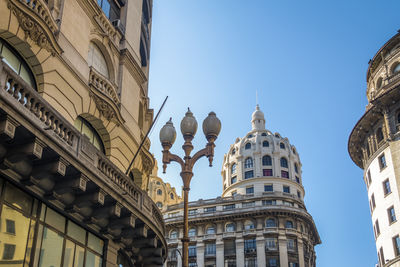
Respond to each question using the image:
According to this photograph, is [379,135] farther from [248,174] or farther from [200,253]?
[248,174]

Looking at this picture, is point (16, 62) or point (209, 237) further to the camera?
point (209, 237)

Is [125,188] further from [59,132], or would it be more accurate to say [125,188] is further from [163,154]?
[59,132]

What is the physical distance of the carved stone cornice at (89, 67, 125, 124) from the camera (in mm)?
20703

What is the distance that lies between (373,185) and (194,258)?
35.6 m

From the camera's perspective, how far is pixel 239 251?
241ft

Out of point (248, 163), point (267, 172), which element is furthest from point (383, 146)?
point (248, 163)

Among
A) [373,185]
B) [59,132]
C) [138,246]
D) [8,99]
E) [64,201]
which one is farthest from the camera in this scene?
[373,185]

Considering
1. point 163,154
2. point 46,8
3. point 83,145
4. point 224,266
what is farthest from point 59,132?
point 224,266

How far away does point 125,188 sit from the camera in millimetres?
18219

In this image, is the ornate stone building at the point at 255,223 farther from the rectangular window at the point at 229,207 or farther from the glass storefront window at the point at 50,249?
the glass storefront window at the point at 50,249

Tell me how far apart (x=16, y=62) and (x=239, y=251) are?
61583 millimetres

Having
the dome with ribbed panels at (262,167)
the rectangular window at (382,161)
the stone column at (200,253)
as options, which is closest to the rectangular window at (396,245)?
the rectangular window at (382,161)

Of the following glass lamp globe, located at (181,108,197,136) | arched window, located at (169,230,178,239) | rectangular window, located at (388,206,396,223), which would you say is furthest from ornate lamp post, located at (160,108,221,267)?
arched window, located at (169,230,178,239)

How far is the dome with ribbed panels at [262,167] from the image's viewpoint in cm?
8306
